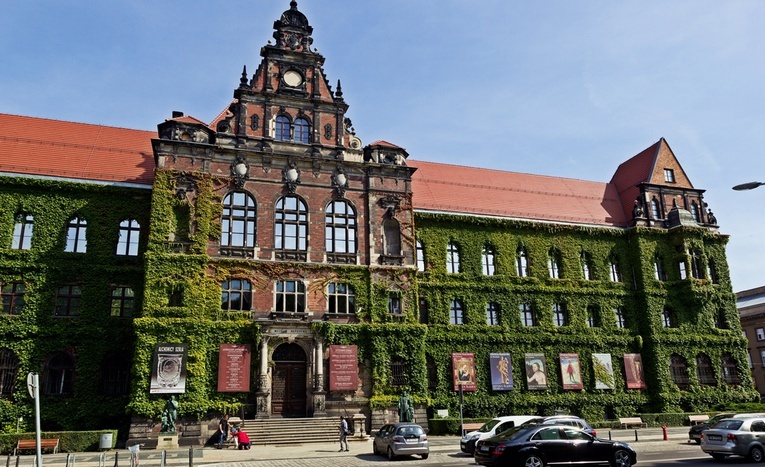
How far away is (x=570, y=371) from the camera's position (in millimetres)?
42406

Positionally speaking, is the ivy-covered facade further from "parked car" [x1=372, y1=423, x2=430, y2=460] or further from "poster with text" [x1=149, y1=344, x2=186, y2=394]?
"parked car" [x1=372, y1=423, x2=430, y2=460]

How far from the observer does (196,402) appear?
105ft

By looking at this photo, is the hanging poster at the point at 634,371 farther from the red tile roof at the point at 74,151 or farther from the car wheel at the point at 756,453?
the red tile roof at the point at 74,151

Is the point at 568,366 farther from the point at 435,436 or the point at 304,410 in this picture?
the point at 304,410

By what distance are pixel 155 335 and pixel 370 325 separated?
11943mm

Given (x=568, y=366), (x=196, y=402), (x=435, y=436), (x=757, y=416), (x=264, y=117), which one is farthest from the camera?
(x=568, y=366)

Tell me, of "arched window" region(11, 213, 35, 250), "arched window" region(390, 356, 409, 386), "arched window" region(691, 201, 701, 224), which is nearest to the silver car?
"arched window" region(390, 356, 409, 386)

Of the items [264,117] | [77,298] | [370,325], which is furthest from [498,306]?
[77,298]

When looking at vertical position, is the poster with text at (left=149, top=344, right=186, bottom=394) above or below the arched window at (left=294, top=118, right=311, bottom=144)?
below

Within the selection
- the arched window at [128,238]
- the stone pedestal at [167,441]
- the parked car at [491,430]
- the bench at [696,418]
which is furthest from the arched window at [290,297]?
the bench at [696,418]

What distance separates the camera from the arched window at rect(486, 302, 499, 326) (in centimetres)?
4238

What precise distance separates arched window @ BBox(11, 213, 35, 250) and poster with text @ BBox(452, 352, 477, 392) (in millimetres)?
26768

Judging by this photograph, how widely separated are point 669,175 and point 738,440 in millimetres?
33956

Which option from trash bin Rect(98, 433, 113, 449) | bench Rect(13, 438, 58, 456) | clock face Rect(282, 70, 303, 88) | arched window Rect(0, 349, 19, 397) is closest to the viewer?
bench Rect(13, 438, 58, 456)
